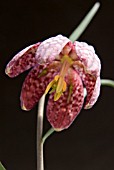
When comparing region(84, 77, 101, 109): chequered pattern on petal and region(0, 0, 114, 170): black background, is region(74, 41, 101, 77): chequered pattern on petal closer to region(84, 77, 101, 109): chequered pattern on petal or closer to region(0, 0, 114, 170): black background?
region(84, 77, 101, 109): chequered pattern on petal

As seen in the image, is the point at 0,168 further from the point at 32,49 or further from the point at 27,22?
the point at 27,22

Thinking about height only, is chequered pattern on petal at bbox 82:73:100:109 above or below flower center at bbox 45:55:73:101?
below

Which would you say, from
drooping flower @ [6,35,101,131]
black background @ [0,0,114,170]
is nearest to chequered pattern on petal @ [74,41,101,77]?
drooping flower @ [6,35,101,131]

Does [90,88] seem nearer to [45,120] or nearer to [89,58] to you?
[89,58]

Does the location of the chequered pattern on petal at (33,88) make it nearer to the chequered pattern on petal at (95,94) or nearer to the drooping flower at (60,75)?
the drooping flower at (60,75)

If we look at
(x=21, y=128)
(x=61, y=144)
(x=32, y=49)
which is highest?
(x=32, y=49)

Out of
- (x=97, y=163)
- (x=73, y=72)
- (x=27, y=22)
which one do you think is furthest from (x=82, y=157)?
(x=73, y=72)

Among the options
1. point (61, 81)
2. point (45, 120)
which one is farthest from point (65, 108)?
point (45, 120)
